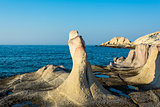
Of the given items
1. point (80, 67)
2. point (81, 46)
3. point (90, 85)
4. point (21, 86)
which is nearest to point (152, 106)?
point (90, 85)

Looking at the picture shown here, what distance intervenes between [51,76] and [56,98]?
4.10 metres

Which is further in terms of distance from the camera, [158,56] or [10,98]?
[158,56]

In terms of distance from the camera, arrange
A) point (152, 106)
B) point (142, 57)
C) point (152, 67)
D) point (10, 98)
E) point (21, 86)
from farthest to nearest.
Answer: point (142, 57)
point (152, 67)
point (21, 86)
point (10, 98)
point (152, 106)

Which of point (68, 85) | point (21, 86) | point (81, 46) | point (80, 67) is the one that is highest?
point (81, 46)

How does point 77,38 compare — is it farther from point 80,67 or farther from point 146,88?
point 146,88

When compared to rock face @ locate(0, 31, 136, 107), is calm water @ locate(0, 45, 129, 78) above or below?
below

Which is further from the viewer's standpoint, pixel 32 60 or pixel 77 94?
pixel 32 60

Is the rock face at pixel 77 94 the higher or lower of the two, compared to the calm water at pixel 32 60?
higher

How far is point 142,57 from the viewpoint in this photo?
1631 cm

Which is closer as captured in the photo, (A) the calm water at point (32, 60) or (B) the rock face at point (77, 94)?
(B) the rock face at point (77, 94)

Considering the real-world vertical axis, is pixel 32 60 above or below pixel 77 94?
below

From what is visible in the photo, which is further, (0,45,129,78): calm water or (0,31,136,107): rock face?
(0,45,129,78): calm water

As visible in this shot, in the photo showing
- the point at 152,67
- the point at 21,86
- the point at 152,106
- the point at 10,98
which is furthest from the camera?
the point at 152,67

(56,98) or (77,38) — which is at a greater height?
(77,38)
